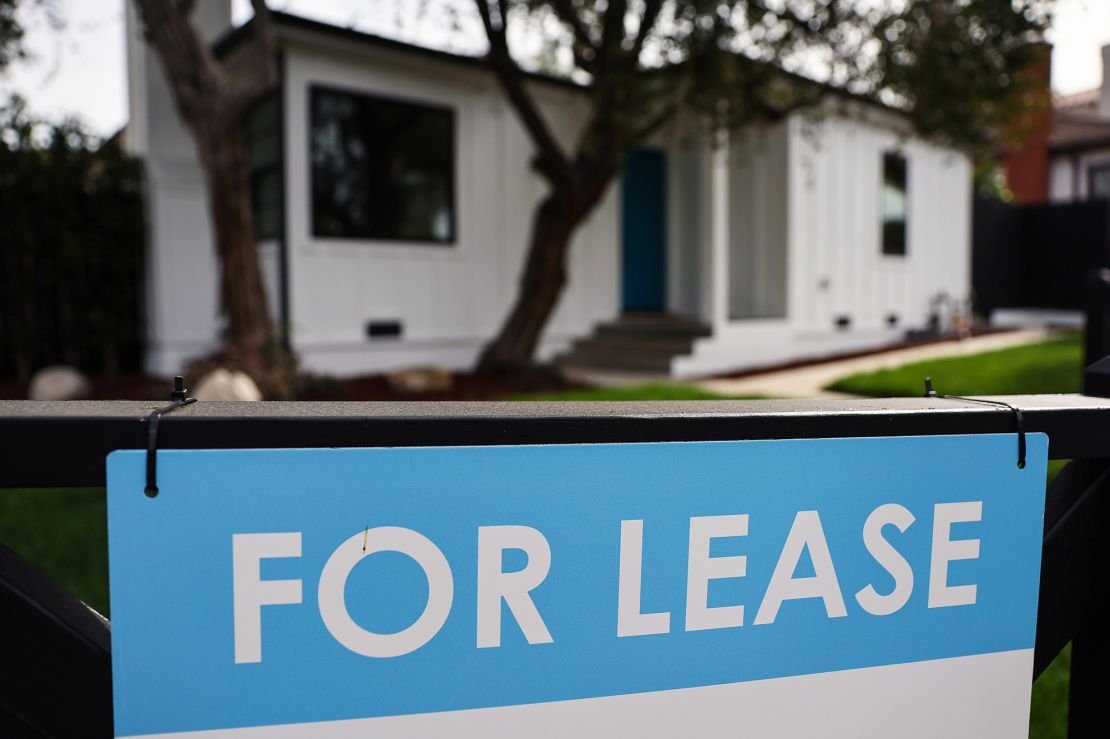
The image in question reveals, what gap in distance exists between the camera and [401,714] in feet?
2.92

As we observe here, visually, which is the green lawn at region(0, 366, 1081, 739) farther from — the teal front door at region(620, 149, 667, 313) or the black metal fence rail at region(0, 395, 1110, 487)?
the teal front door at region(620, 149, 667, 313)

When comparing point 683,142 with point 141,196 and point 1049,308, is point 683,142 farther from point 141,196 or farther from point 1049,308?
point 1049,308

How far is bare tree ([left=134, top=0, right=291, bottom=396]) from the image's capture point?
6.69 meters

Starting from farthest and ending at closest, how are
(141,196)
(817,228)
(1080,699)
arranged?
1. (817,228)
2. (141,196)
3. (1080,699)

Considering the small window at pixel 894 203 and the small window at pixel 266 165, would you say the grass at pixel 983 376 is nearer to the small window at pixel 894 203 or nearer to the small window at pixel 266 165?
the small window at pixel 894 203

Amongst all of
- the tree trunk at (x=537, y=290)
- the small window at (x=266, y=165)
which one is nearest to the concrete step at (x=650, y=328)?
the tree trunk at (x=537, y=290)

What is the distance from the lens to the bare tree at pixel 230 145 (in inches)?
263

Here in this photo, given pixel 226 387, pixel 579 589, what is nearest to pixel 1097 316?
pixel 579 589

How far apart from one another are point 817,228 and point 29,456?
11772mm

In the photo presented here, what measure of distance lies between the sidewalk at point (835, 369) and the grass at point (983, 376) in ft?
1.14

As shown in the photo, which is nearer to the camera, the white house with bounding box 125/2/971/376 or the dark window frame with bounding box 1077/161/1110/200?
the white house with bounding box 125/2/971/376

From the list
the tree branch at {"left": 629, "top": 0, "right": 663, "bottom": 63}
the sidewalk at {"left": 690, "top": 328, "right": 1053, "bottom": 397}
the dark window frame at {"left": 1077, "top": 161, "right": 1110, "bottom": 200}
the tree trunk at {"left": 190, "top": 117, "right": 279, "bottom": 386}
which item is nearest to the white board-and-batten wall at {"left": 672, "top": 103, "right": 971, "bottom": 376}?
the sidewalk at {"left": 690, "top": 328, "right": 1053, "bottom": 397}

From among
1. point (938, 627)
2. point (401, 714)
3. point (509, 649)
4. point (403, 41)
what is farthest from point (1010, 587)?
point (403, 41)

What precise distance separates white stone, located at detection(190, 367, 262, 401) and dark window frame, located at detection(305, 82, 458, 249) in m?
2.43
